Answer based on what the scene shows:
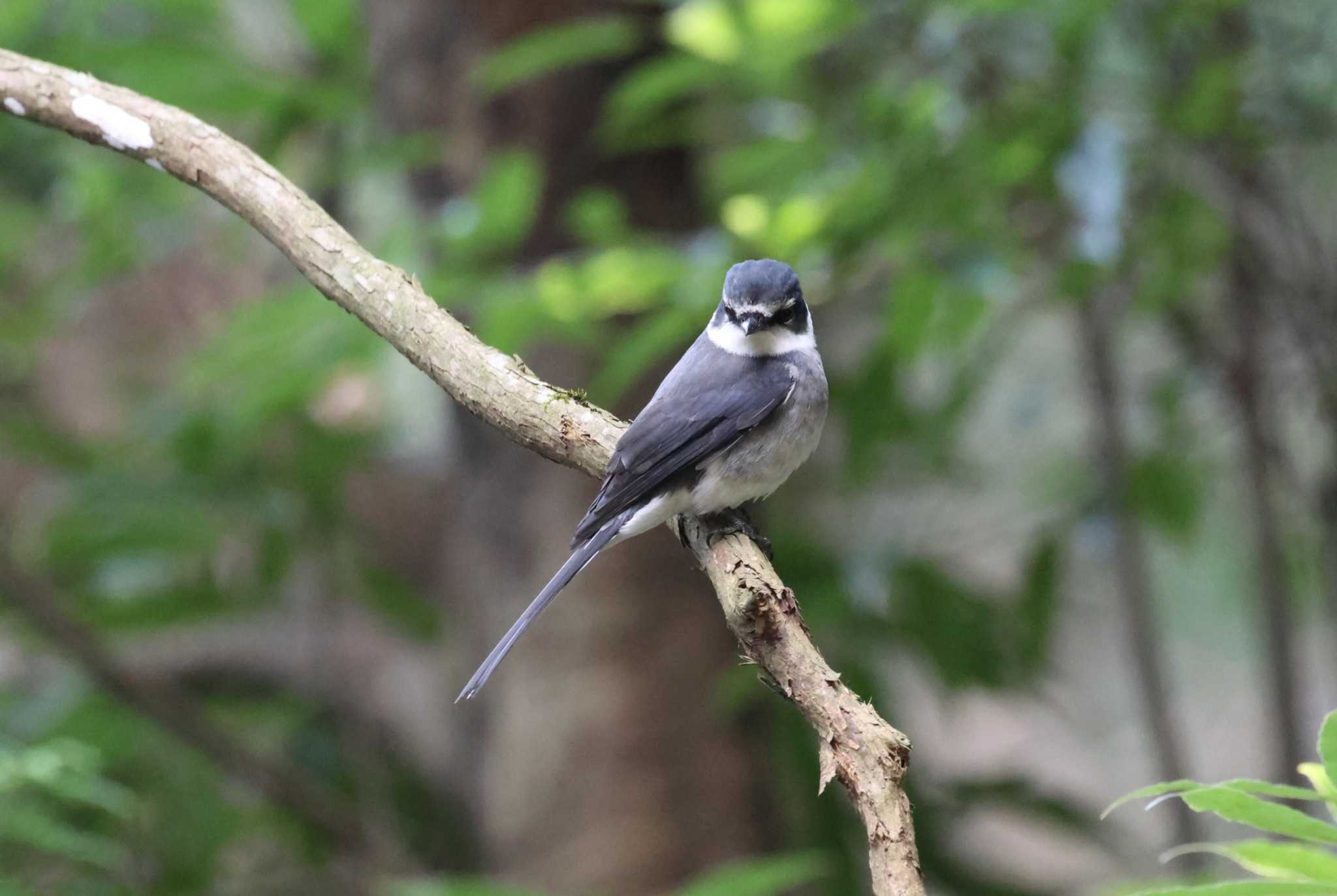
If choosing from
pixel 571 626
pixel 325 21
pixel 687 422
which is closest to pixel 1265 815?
pixel 687 422

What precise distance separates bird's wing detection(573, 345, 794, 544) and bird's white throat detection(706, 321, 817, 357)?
3 centimetres

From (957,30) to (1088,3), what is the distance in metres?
0.42

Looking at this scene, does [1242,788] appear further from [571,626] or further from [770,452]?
[571,626]

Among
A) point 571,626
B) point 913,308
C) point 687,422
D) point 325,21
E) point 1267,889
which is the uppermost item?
point 325,21

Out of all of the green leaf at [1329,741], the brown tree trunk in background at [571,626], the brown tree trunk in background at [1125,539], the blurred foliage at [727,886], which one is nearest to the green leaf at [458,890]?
the blurred foliage at [727,886]

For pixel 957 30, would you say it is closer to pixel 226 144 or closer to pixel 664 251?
pixel 664 251

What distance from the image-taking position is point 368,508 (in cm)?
645

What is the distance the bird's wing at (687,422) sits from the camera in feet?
8.16

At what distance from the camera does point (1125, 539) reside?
4.34 metres

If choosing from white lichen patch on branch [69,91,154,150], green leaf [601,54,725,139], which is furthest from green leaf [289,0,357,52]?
white lichen patch on branch [69,91,154,150]

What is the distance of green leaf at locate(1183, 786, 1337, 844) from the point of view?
1.18m

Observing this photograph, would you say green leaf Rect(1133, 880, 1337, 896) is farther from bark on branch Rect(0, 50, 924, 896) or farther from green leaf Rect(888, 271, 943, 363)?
green leaf Rect(888, 271, 943, 363)

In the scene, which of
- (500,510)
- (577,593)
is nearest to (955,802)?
(577,593)

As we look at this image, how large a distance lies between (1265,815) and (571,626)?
11.4 ft
